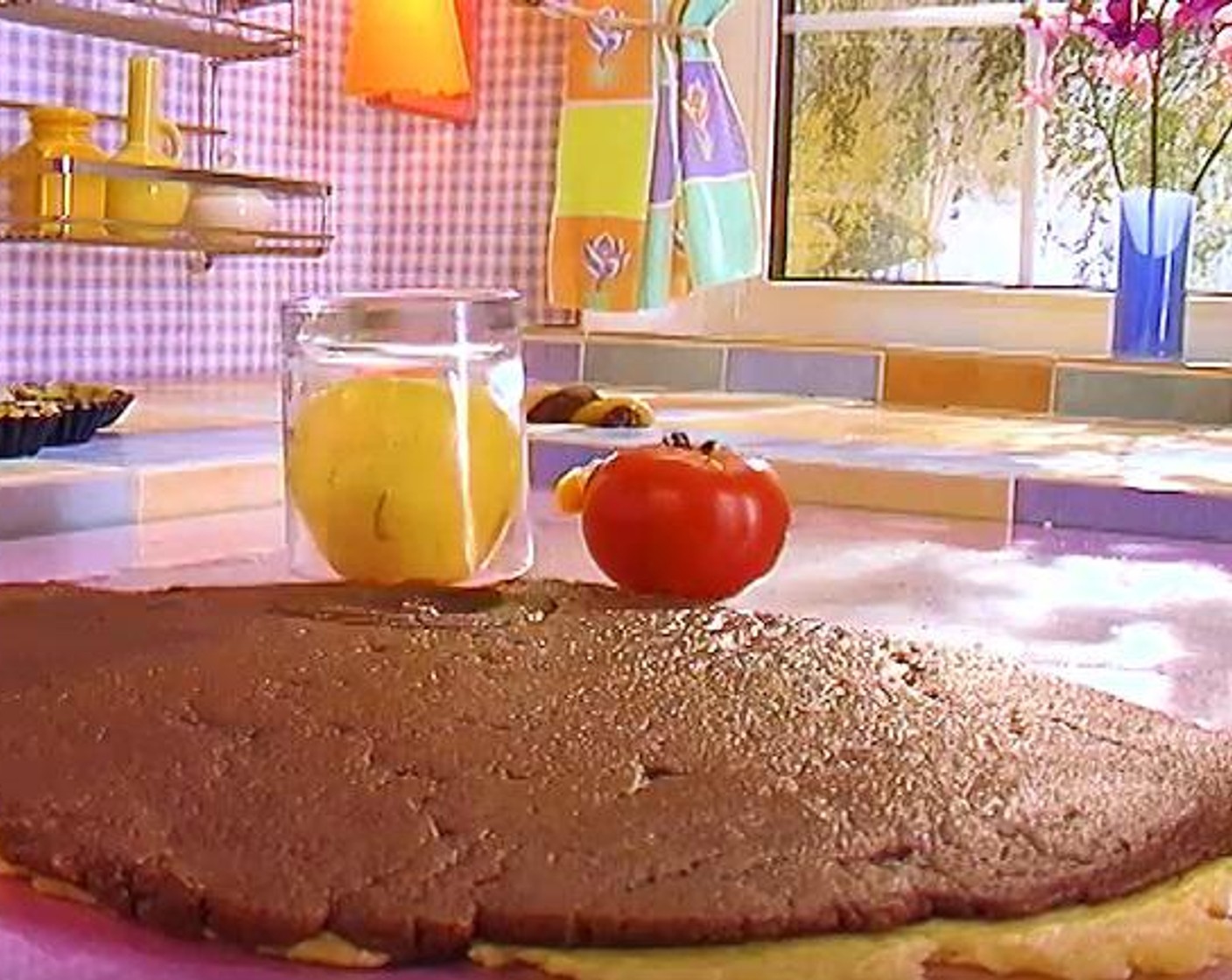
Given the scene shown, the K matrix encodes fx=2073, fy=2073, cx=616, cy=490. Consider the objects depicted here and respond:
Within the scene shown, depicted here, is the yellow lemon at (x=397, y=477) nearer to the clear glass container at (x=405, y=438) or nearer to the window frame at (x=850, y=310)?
the clear glass container at (x=405, y=438)

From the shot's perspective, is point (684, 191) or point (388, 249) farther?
point (388, 249)

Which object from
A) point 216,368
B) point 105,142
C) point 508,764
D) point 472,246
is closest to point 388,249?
point 472,246

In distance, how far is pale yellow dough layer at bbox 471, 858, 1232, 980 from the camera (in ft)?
1.50

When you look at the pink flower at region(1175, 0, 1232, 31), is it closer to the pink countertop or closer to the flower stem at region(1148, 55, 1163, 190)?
the flower stem at region(1148, 55, 1163, 190)

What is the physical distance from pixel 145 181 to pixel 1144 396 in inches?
43.5

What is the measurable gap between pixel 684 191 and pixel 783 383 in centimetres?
27

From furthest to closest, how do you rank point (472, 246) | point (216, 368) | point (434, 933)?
point (472, 246) → point (216, 368) → point (434, 933)

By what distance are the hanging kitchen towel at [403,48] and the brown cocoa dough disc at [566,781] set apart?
1995mm

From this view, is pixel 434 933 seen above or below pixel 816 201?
below

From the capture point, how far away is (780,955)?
46 cm

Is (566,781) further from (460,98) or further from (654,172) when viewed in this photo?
(460,98)

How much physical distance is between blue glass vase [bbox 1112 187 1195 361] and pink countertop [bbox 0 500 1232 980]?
2.95ft

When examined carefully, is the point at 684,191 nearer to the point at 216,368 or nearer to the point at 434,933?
the point at 216,368

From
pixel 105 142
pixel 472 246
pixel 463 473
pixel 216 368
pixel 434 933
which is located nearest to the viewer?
pixel 434 933
